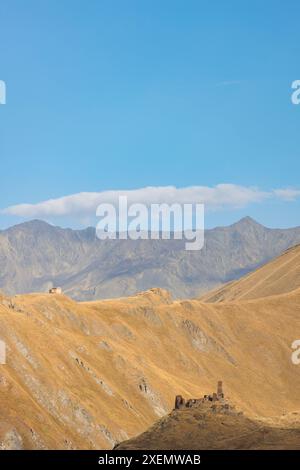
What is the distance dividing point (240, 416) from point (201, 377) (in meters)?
96.0

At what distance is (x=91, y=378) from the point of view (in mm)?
144625

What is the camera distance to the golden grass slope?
121188 millimetres

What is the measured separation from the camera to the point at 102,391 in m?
143

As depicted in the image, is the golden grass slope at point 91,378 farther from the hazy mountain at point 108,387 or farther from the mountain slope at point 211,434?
the mountain slope at point 211,434

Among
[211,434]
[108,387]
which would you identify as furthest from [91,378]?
[211,434]

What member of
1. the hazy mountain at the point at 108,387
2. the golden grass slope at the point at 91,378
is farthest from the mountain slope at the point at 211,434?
the golden grass slope at the point at 91,378

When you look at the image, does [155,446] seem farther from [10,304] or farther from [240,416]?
[10,304]

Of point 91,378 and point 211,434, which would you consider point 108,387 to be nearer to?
point 91,378

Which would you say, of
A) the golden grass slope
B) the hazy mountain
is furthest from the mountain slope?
the golden grass slope

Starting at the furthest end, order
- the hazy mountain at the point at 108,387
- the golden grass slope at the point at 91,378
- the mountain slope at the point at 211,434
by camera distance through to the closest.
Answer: the golden grass slope at the point at 91,378 < the hazy mountain at the point at 108,387 < the mountain slope at the point at 211,434

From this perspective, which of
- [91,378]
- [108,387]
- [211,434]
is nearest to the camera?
[211,434]

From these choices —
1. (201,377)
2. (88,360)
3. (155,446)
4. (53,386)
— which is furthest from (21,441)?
(201,377)

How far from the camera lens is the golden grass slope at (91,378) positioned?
12119 cm

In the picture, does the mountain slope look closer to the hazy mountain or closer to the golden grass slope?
the hazy mountain
